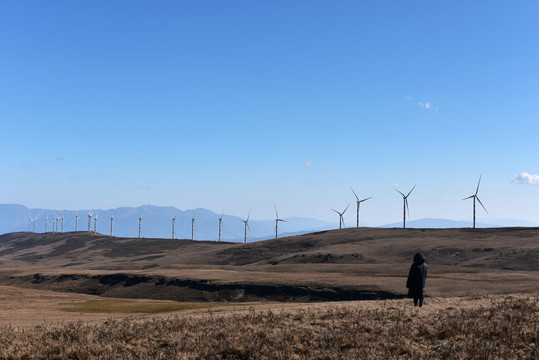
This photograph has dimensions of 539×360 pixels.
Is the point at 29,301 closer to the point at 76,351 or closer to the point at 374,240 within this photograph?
the point at 76,351

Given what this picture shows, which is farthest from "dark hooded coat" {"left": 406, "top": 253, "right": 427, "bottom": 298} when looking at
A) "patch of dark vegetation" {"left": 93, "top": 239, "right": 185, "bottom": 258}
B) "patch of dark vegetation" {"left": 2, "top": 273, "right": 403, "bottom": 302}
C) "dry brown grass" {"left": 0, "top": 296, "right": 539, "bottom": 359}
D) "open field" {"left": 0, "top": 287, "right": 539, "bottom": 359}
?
"patch of dark vegetation" {"left": 93, "top": 239, "right": 185, "bottom": 258}

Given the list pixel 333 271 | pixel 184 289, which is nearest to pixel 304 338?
pixel 184 289

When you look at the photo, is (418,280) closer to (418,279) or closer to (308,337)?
(418,279)

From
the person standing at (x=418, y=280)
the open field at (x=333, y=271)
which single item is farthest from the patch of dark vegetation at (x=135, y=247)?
the person standing at (x=418, y=280)

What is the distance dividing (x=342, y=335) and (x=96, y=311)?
26.9 m

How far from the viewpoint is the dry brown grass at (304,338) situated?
1616 cm

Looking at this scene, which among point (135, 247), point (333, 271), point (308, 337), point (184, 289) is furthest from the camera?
point (135, 247)

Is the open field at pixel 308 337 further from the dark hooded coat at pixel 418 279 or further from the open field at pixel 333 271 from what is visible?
the open field at pixel 333 271

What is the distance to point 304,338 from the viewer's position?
58.2 feet

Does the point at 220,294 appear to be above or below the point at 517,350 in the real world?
below

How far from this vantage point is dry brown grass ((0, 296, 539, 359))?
16.2 metres

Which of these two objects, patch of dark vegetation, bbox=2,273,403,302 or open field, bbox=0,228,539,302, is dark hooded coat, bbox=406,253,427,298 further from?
patch of dark vegetation, bbox=2,273,403,302

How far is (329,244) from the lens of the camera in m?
128

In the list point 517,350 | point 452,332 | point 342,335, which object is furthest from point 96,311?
point 517,350
